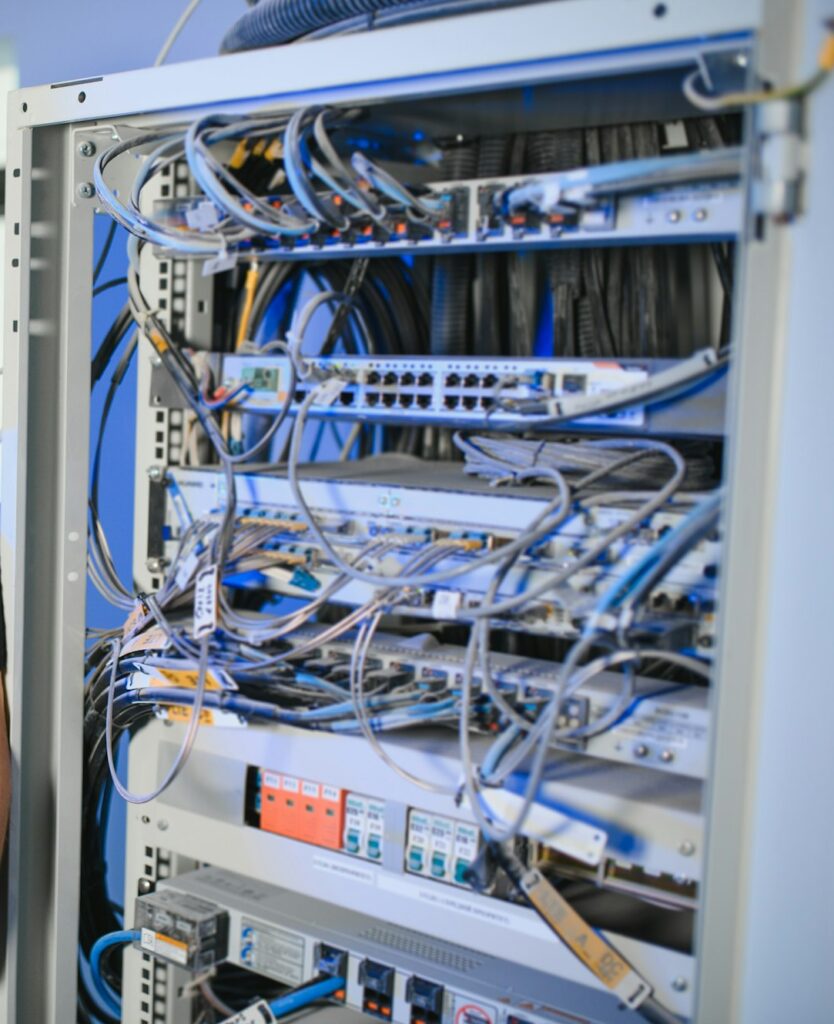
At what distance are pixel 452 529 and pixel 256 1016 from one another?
637 mm

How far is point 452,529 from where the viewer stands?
120 centimetres

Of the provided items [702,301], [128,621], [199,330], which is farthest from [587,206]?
[128,621]

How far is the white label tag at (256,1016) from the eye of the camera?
4.21ft

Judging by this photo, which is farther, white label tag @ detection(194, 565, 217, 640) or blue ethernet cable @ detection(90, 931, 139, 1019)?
blue ethernet cable @ detection(90, 931, 139, 1019)

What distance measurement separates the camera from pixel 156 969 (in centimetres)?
145

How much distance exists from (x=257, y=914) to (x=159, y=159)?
918mm

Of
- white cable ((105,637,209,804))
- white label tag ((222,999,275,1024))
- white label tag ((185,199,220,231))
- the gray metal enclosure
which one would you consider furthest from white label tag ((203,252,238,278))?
white label tag ((222,999,275,1024))

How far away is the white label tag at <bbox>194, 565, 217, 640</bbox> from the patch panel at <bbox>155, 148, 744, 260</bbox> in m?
0.40

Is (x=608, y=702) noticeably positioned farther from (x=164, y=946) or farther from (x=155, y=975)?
(x=155, y=975)

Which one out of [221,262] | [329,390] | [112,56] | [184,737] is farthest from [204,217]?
[112,56]

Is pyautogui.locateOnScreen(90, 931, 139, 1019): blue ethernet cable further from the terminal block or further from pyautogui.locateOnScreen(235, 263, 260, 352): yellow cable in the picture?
pyautogui.locateOnScreen(235, 263, 260, 352): yellow cable

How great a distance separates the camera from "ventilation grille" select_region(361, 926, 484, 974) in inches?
47.8

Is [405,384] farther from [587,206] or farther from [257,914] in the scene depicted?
[257,914]

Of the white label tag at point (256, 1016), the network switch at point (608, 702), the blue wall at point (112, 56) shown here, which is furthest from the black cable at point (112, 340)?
the white label tag at point (256, 1016)
